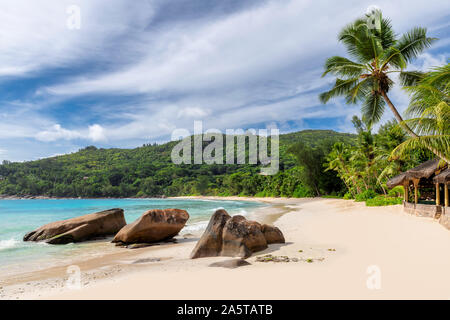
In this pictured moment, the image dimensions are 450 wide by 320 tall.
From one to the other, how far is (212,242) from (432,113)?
725 centimetres

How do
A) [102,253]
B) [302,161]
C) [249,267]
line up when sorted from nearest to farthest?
1. [249,267]
2. [102,253]
3. [302,161]

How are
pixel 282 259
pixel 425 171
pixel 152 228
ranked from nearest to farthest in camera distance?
pixel 282 259
pixel 152 228
pixel 425 171

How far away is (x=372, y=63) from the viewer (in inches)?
483

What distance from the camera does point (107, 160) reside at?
104 meters

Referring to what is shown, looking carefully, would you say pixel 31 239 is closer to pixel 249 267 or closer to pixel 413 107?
pixel 249 267

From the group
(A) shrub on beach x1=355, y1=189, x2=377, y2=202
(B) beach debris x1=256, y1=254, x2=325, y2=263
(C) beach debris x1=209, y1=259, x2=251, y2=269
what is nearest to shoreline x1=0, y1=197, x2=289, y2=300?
(C) beach debris x1=209, y1=259, x2=251, y2=269

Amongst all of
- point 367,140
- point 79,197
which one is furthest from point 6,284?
point 79,197

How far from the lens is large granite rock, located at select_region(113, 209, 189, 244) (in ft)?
32.5

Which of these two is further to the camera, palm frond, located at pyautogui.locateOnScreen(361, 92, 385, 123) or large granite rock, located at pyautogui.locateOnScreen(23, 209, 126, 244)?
palm frond, located at pyautogui.locateOnScreen(361, 92, 385, 123)

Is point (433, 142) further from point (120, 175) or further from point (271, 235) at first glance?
point (120, 175)

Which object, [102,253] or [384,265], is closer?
[384,265]

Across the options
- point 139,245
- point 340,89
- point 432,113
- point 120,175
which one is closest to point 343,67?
point 340,89

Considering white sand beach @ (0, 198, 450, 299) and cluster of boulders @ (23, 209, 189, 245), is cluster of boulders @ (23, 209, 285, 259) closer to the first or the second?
cluster of boulders @ (23, 209, 189, 245)
